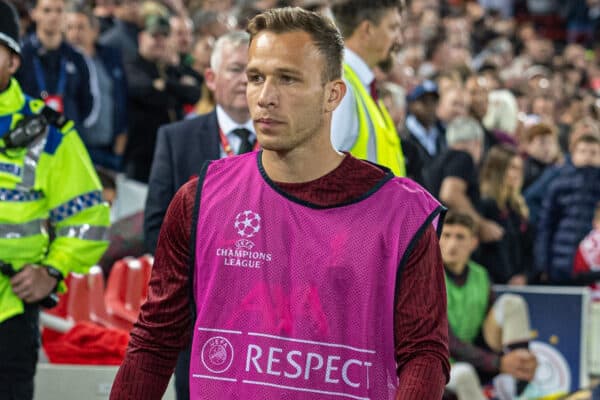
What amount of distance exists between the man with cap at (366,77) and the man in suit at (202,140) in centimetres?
49

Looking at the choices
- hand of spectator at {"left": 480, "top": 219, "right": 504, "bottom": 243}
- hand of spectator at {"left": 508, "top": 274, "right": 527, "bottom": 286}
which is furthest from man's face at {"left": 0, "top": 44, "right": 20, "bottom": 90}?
hand of spectator at {"left": 508, "top": 274, "right": 527, "bottom": 286}

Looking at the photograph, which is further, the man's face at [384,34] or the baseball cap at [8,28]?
the man's face at [384,34]

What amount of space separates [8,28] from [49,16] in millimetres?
4029

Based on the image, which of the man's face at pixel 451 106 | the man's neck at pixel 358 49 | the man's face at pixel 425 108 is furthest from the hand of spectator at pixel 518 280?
the man's neck at pixel 358 49

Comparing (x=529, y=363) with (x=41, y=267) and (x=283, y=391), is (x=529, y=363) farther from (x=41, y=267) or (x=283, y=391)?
(x=283, y=391)

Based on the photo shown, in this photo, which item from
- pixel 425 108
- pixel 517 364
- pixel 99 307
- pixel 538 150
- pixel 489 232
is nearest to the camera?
pixel 99 307

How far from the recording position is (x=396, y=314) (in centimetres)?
292

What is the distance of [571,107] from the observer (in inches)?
624

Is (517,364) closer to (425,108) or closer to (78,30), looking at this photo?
(425,108)

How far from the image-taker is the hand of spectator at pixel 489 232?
9.39 meters

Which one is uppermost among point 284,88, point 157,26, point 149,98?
point 157,26

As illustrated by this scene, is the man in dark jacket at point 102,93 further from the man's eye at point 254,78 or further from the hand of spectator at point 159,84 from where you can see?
the man's eye at point 254,78

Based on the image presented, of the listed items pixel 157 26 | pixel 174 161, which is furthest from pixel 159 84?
pixel 174 161

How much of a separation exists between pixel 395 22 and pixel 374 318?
2155mm
